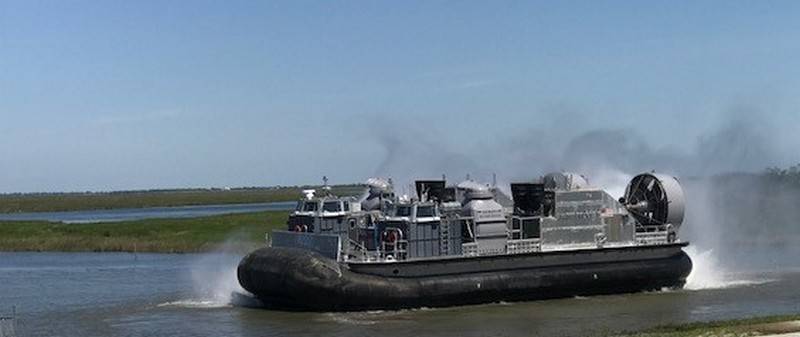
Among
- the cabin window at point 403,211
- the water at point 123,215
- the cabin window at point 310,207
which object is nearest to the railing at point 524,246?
the cabin window at point 403,211

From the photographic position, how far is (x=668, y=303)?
103 feet

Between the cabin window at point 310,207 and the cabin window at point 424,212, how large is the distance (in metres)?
3.15

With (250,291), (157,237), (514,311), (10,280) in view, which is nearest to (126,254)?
(157,237)

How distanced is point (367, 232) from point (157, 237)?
32.4 m

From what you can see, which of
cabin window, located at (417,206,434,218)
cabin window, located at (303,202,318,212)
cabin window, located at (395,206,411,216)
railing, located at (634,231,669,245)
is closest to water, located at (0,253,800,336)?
railing, located at (634,231,669,245)

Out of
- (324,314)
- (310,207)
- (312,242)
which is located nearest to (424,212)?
(312,242)

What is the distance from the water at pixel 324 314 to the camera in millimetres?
26781

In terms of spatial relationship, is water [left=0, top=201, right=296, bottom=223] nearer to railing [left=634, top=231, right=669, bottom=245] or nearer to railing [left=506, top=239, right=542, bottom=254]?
railing [left=634, top=231, right=669, bottom=245]

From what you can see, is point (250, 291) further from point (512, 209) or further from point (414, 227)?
point (512, 209)

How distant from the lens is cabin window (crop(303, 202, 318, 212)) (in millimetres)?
32125

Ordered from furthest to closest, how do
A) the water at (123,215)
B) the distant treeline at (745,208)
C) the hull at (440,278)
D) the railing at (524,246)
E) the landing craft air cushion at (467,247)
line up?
the water at (123,215)
the distant treeline at (745,208)
the railing at (524,246)
the landing craft air cushion at (467,247)
the hull at (440,278)

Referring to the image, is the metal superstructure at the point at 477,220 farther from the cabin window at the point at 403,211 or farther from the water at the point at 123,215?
the water at the point at 123,215

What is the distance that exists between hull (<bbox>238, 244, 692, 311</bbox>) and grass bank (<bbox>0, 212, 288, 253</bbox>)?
2391 centimetres

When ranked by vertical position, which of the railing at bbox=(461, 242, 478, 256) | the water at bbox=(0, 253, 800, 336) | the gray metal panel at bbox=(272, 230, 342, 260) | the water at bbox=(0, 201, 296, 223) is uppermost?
the water at bbox=(0, 201, 296, 223)
